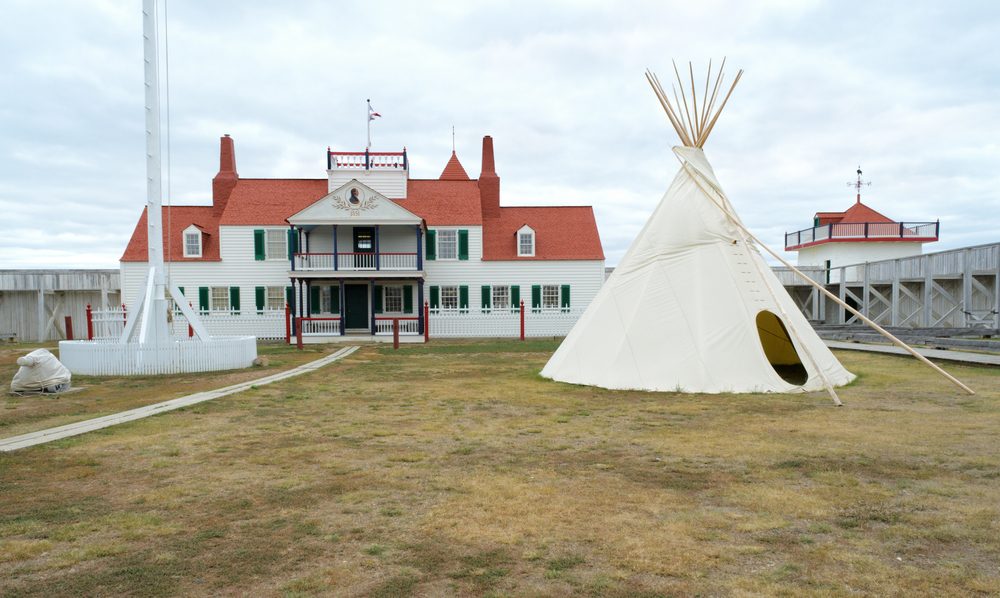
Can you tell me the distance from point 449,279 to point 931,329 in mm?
20000

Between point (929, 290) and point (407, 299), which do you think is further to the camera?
point (407, 299)

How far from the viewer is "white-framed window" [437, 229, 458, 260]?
31281mm

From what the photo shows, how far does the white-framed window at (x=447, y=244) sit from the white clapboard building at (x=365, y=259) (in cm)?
5

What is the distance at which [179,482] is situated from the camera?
600cm

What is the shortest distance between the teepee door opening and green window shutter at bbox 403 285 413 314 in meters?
18.2

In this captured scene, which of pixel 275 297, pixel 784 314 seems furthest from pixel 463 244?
pixel 784 314

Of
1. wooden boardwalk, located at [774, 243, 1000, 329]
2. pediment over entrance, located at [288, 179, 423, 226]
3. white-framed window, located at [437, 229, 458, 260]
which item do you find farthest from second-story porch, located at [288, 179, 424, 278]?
wooden boardwalk, located at [774, 243, 1000, 329]

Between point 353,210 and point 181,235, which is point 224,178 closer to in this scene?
point 181,235

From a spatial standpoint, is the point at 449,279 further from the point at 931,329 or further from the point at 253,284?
the point at 931,329

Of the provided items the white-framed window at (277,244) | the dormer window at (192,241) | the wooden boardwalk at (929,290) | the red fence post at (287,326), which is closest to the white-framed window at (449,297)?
the red fence post at (287,326)

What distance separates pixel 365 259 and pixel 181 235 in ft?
31.3

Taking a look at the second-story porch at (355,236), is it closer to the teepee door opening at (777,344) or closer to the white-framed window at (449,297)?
the white-framed window at (449,297)

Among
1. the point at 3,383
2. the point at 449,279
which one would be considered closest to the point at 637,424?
the point at 3,383

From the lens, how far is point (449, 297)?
31.5m
